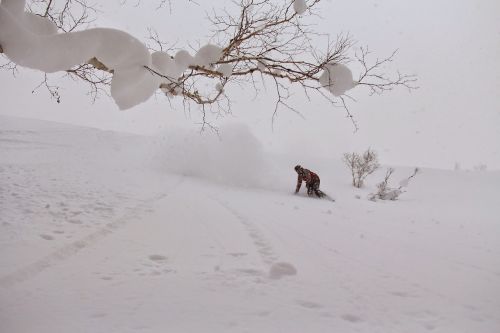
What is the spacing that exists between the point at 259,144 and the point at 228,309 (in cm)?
1442

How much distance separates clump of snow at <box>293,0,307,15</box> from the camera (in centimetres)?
436

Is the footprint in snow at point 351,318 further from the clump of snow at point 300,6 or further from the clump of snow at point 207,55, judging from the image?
the clump of snow at point 300,6

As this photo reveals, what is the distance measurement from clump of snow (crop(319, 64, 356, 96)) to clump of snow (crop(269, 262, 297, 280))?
7.21 feet

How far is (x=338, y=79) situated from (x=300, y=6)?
1.11 m

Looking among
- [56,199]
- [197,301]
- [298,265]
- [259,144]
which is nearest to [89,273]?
[197,301]

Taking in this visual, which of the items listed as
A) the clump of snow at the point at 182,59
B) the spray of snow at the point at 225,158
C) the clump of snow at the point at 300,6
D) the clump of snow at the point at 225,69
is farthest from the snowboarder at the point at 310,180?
the clump of snow at the point at 182,59

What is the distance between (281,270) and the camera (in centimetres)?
346

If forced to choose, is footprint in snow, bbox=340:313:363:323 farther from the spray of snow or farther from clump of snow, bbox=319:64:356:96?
the spray of snow

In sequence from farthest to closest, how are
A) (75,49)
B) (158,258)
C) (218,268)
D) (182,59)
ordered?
(182,59) → (158,258) → (218,268) → (75,49)

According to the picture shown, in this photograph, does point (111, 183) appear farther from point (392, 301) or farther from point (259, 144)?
point (259, 144)

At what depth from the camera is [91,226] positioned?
4680 millimetres

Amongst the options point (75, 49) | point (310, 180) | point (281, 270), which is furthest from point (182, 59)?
point (310, 180)

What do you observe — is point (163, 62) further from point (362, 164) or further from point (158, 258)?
point (362, 164)

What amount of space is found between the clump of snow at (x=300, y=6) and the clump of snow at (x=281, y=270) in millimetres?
3201
